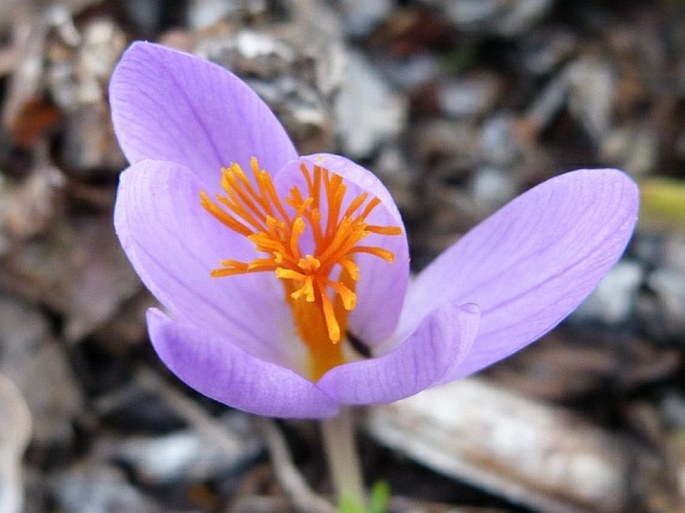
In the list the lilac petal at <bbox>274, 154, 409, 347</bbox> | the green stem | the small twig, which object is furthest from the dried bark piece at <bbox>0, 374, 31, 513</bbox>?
the lilac petal at <bbox>274, 154, 409, 347</bbox>

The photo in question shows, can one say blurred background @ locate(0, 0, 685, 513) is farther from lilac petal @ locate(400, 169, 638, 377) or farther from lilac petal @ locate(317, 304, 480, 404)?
lilac petal @ locate(317, 304, 480, 404)

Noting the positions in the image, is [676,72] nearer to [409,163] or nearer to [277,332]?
[409,163]

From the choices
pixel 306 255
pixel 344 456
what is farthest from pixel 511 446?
pixel 306 255

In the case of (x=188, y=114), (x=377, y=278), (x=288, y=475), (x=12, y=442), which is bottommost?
(x=288, y=475)

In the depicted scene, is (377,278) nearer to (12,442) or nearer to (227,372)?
(227,372)

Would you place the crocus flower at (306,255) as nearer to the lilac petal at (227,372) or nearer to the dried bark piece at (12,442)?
the lilac petal at (227,372)

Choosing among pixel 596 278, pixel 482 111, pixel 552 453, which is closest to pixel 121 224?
pixel 596 278

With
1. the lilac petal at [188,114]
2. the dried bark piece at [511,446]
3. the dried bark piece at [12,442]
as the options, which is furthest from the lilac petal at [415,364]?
the dried bark piece at [12,442]
